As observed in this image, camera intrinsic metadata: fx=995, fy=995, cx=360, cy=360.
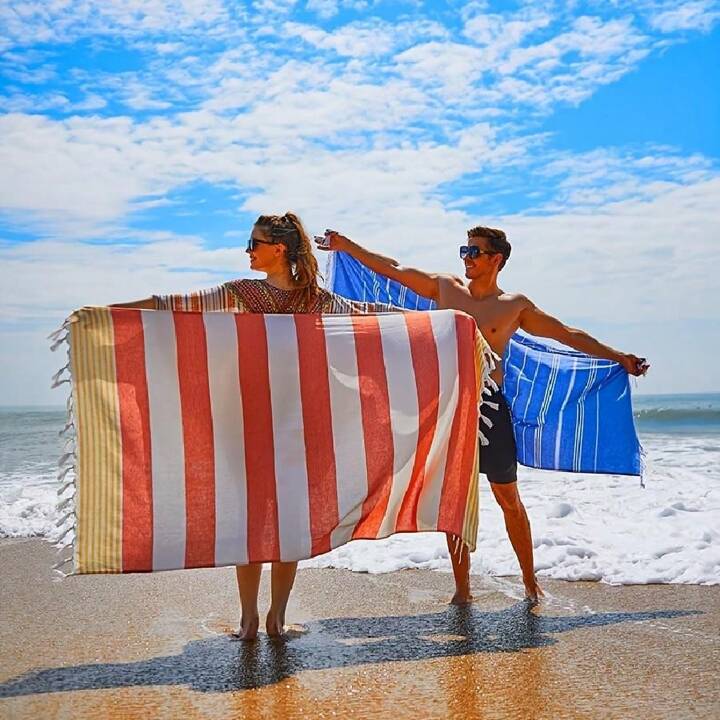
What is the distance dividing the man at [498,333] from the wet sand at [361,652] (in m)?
0.25

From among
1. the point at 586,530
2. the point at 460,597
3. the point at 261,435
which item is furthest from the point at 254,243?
the point at 586,530

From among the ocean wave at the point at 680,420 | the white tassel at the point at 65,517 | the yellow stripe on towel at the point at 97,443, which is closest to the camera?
the white tassel at the point at 65,517

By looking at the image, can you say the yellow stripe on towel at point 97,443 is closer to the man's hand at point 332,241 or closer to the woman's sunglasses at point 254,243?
the woman's sunglasses at point 254,243

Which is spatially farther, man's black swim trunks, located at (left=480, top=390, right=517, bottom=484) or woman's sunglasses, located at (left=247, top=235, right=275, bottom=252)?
man's black swim trunks, located at (left=480, top=390, right=517, bottom=484)

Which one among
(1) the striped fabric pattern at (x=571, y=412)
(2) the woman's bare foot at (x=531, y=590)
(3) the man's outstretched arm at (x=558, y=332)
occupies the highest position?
(3) the man's outstretched arm at (x=558, y=332)

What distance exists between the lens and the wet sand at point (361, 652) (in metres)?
2.93

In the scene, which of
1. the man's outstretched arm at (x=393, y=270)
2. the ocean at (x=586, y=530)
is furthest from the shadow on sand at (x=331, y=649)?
the man's outstretched arm at (x=393, y=270)

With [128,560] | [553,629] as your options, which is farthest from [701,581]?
[128,560]

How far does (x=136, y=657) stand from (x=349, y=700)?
3.01ft

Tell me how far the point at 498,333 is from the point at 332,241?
901 millimetres

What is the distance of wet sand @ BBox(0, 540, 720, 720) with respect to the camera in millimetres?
2928

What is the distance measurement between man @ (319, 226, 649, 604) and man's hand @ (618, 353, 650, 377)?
152mm

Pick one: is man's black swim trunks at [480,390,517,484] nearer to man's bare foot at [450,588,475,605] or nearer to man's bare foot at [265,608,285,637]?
man's bare foot at [450,588,475,605]

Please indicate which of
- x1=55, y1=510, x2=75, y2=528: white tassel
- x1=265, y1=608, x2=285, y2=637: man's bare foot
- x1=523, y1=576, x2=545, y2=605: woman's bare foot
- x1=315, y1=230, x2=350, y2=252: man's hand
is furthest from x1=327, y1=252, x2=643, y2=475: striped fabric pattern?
x1=55, y1=510, x2=75, y2=528: white tassel
